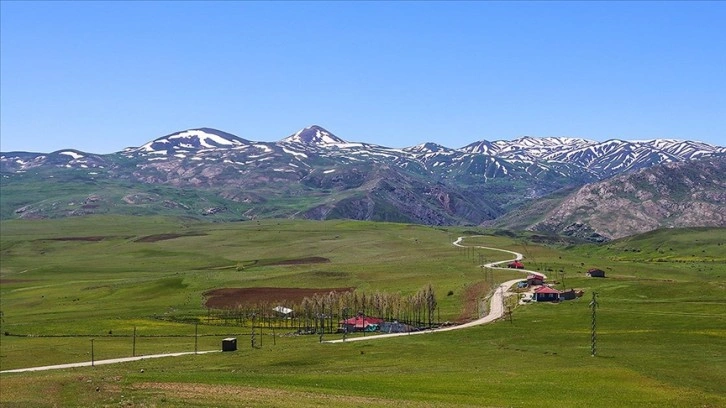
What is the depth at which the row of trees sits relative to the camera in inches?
6216

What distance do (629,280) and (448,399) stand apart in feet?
478

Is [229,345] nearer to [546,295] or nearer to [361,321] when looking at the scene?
[361,321]

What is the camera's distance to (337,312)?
548 feet

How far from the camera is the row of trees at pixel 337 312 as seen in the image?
518 feet

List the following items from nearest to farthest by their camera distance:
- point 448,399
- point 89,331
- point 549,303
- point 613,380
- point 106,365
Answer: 1. point 448,399
2. point 613,380
3. point 106,365
4. point 89,331
5. point 549,303

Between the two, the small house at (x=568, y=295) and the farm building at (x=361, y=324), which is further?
the small house at (x=568, y=295)

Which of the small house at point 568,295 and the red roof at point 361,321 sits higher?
the small house at point 568,295

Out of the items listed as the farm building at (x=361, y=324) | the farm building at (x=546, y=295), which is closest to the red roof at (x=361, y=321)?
the farm building at (x=361, y=324)

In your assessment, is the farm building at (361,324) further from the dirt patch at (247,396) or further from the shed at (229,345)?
the dirt patch at (247,396)

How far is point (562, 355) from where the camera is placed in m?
100

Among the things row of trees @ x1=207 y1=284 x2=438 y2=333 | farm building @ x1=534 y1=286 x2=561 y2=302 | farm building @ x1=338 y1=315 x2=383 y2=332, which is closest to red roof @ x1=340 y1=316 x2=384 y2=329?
farm building @ x1=338 y1=315 x2=383 y2=332

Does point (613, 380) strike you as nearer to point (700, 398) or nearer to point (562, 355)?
point (700, 398)

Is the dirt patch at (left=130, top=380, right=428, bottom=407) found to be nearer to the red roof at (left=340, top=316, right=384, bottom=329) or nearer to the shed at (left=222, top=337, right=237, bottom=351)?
the shed at (left=222, top=337, right=237, bottom=351)

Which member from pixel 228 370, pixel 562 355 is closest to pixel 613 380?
pixel 562 355
